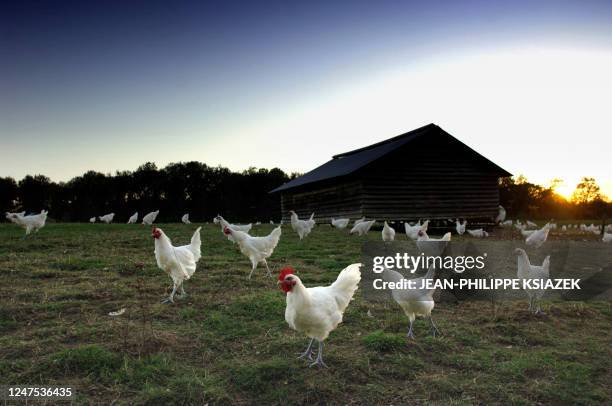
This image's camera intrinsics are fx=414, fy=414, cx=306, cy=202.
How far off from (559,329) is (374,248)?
8.72 m

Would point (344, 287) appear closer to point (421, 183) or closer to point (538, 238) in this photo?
point (538, 238)

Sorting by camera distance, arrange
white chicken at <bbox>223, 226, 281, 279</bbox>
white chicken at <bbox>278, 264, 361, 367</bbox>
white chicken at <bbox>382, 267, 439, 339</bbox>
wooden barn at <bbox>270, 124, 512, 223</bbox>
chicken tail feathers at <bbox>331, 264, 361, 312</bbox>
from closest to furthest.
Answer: white chicken at <bbox>278, 264, 361, 367</bbox>
chicken tail feathers at <bbox>331, 264, 361, 312</bbox>
white chicken at <bbox>382, 267, 439, 339</bbox>
white chicken at <bbox>223, 226, 281, 279</bbox>
wooden barn at <bbox>270, 124, 512, 223</bbox>

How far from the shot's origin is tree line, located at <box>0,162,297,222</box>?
154 ft

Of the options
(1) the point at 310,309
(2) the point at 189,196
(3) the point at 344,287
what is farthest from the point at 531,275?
(2) the point at 189,196

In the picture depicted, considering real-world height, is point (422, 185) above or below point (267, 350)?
above

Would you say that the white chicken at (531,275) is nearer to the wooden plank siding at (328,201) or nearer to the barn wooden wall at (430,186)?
the barn wooden wall at (430,186)

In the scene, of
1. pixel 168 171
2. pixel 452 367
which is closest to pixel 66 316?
pixel 452 367

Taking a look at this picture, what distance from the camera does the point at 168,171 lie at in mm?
61219

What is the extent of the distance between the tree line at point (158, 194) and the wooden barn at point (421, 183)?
72.0ft

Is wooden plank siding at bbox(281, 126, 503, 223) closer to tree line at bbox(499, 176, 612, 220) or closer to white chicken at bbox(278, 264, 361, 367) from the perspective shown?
white chicken at bbox(278, 264, 361, 367)

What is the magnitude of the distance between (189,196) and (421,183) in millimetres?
42256

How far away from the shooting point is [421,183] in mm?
25094

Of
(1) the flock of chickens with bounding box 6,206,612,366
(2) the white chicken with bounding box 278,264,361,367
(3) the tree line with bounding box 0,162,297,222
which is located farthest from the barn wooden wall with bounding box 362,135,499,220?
(3) the tree line with bounding box 0,162,297,222

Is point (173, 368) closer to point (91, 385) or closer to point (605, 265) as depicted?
point (91, 385)
